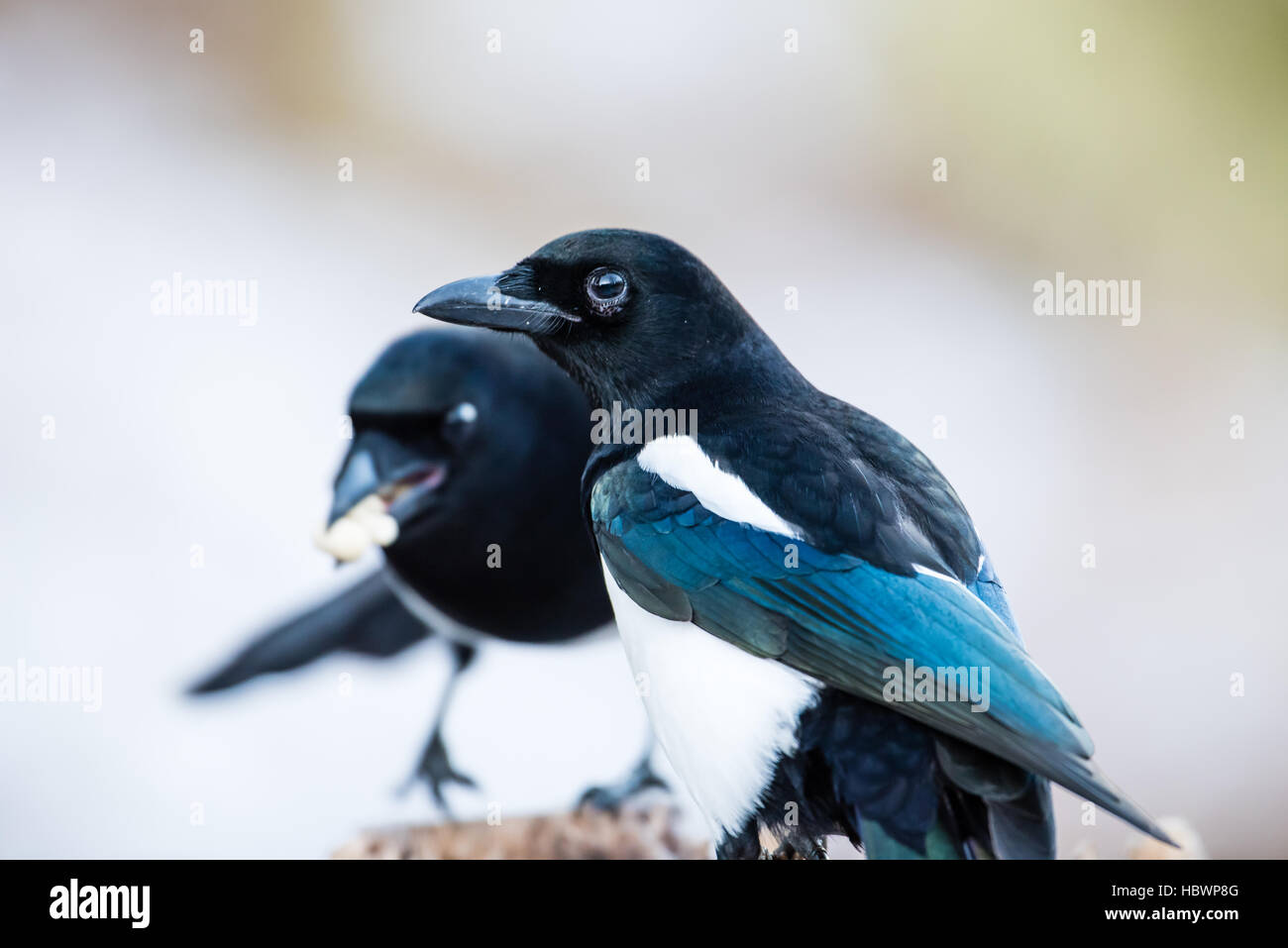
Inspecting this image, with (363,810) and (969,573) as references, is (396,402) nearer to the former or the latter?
(363,810)

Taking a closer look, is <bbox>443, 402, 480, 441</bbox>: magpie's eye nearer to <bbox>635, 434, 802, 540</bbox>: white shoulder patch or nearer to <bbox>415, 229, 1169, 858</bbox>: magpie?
<bbox>415, 229, 1169, 858</bbox>: magpie

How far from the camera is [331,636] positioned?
1.90 m

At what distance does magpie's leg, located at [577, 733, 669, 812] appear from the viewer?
1.42 m

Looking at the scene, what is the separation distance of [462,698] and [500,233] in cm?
93

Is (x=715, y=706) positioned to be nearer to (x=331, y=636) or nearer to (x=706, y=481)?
(x=706, y=481)

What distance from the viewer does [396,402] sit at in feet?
4.78

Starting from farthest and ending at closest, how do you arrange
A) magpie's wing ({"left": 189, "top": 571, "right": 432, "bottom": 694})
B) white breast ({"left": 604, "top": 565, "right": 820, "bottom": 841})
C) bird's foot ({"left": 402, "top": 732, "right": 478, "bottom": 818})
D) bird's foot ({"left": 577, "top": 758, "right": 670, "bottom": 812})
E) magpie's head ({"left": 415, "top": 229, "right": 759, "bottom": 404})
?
magpie's wing ({"left": 189, "top": 571, "right": 432, "bottom": 694}) < bird's foot ({"left": 402, "top": 732, "right": 478, "bottom": 818}) < bird's foot ({"left": 577, "top": 758, "right": 670, "bottom": 812}) < magpie's head ({"left": 415, "top": 229, "right": 759, "bottom": 404}) < white breast ({"left": 604, "top": 565, "right": 820, "bottom": 841})

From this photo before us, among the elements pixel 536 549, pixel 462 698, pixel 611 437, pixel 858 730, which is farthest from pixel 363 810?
pixel 858 730

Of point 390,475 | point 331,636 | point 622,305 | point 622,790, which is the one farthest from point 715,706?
point 331,636

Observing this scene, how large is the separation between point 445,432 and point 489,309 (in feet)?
1.52

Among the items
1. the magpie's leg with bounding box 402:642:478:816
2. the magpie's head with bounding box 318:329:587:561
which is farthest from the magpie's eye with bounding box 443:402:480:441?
the magpie's leg with bounding box 402:642:478:816

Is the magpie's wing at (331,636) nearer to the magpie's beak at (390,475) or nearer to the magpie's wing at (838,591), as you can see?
the magpie's beak at (390,475)

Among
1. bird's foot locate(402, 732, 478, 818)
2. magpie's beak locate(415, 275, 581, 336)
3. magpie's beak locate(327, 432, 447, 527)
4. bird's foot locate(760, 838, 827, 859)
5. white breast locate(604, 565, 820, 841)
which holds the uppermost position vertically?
magpie's beak locate(415, 275, 581, 336)

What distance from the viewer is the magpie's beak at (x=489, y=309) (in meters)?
1.05
